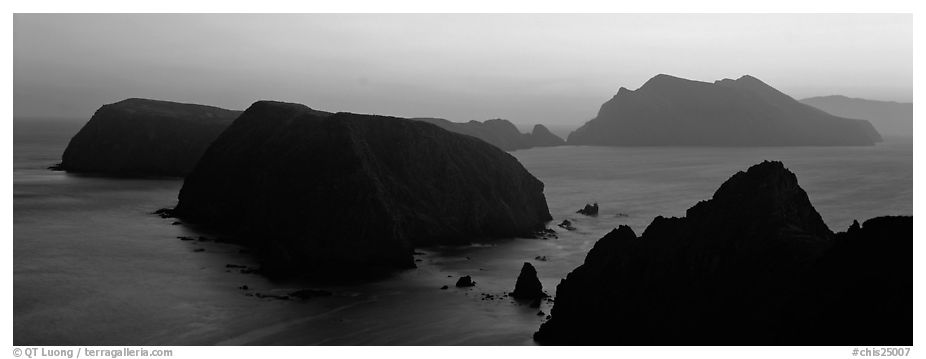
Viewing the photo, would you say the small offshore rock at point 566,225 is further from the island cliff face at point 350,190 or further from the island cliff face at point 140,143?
the island cliff face at point 140,143

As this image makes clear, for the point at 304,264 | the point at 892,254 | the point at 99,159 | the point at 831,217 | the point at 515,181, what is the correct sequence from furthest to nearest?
the point at 99,159
the point at 831,217
the point at 515,181
the point at 304,264
the point at 892,254

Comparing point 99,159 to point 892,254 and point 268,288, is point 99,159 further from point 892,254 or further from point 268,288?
point 892,254

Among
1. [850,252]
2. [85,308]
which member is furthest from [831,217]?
[85,308]

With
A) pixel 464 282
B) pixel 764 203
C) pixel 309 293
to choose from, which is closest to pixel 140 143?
pixel 309 293

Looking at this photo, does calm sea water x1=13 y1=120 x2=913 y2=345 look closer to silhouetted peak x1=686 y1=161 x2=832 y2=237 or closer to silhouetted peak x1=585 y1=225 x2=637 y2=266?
silhouetted peak x1=585 y1=225 x2=637 y2=266

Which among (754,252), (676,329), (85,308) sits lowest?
(85,308)
